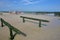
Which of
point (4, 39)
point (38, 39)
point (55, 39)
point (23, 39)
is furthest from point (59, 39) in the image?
point (4, 39)

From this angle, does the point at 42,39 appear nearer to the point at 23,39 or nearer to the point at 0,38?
the point at 23,39

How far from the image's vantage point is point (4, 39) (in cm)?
666

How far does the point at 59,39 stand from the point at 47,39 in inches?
31.3

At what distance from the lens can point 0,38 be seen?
6.82 metres

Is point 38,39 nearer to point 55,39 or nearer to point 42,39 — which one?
point 42,39

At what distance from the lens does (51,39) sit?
22.8 feet

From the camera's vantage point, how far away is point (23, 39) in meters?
6.81

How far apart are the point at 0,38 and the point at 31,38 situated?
1.96 m

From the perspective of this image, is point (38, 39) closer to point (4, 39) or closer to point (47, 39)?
point (47, 39)

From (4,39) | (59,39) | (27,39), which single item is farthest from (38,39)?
(4,39)

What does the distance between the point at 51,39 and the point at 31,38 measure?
1.28 meters

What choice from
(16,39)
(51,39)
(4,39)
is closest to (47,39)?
(51,39)

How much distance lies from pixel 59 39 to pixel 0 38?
3755 millimetres

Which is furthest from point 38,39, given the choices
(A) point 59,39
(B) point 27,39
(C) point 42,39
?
(A) point 59,39
